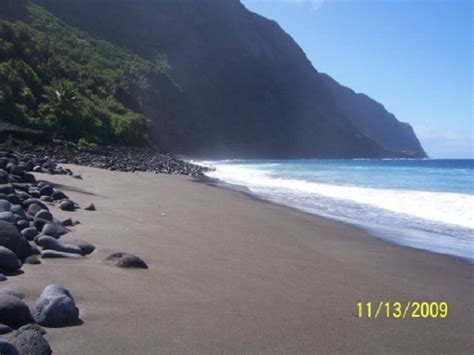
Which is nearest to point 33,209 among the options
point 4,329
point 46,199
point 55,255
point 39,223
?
point 39,223

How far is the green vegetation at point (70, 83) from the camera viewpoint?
32094 mm

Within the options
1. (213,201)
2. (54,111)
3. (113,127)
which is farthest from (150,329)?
(113,127)

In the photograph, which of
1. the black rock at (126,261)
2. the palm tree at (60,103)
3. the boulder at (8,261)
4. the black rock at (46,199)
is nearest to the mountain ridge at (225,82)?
the palm tree at (60,103)

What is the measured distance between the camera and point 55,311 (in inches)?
116

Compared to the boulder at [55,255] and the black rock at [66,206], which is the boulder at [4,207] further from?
the black rock at [66,206]

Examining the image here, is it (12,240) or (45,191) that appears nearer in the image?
(12,240)

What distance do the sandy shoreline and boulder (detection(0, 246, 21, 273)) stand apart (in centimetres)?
12

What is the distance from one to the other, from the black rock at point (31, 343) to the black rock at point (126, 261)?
191 centimetres

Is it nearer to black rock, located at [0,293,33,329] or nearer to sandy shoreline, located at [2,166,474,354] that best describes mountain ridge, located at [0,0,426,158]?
sandy shoreline, located at [2,166,474,354]

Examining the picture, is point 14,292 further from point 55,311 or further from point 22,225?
point 22,225

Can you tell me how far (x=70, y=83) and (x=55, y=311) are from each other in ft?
117

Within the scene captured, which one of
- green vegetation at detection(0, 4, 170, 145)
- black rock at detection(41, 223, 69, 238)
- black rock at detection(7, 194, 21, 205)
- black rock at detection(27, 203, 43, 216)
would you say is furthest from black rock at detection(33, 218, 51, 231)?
green vegetation at detection(0, 4, 170, 145)

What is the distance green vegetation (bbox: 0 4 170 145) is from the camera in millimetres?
32094

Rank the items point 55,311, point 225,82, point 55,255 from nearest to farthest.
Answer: point 55,311
point 55,255
point 225,82
